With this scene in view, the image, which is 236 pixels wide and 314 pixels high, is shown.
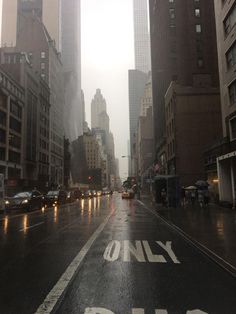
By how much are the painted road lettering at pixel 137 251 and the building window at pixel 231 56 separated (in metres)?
25.4

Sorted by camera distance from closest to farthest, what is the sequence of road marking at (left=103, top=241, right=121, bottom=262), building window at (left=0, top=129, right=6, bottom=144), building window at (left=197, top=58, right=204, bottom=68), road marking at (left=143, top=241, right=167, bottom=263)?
road marking at (left=143, top=241, right=167, bottom=263)
road marking at (left=103, top=241, right=121, bottom=262)
building window at (left=0, top=129, right=6, bottom=144)
building window at (left=197, top=58, right=204, bottom=68)

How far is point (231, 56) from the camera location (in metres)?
34.9

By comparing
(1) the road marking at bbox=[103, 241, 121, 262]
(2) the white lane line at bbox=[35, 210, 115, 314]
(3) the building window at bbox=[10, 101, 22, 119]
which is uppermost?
(3) the building window at bbox=[10, 101, 22, 119]

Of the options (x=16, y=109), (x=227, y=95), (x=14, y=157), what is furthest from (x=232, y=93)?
(x=16, y=109)

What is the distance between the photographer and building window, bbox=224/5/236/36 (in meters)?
33.6

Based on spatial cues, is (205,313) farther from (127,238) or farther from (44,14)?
(44,14)

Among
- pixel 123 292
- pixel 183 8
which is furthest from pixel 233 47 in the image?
pixel 183 8

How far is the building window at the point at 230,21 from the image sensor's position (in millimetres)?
33581

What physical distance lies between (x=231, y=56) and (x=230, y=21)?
10.4ft

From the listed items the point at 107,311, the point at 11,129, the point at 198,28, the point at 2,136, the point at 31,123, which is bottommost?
the point at 107,311

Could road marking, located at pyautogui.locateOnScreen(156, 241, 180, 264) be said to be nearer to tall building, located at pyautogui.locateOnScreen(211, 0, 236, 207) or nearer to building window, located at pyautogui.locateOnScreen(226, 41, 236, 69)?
tall building, located at pyautogui.locateOnScreen(211, 0, 236, 207)

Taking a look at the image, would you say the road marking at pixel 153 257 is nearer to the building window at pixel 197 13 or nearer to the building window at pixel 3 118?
the building window at pixel 3 118

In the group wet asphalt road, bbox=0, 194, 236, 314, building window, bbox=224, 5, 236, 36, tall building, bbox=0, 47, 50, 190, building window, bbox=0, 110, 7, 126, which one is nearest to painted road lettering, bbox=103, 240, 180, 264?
wet asphalt road, bbox=0, 194, 236, 314

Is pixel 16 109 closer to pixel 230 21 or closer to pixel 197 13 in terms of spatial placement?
pixel 197 13
